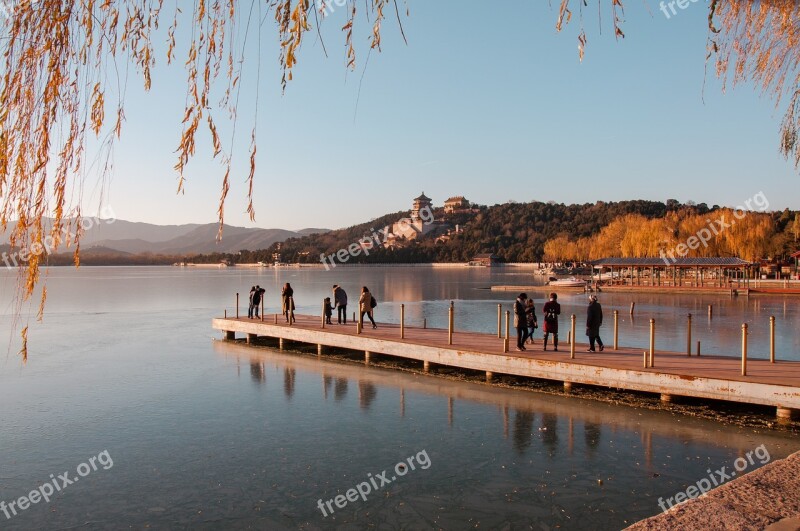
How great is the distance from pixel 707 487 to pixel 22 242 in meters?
9.25

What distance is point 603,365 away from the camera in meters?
14.4

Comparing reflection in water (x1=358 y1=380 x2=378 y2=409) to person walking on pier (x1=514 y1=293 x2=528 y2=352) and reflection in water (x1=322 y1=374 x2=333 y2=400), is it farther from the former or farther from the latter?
person walking on pier (x1=514 y1=293 x2=528 y2=352)

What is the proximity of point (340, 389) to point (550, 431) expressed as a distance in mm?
6311

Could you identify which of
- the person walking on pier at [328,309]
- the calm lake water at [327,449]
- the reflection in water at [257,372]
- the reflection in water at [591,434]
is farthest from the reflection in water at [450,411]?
the person walking on pier at [328,309]

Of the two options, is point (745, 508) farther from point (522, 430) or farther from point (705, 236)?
point (705, 236)

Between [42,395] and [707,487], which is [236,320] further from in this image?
[707,487]

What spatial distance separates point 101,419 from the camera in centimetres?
1329

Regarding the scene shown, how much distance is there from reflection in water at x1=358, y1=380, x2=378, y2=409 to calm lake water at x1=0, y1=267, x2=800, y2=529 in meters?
0.06

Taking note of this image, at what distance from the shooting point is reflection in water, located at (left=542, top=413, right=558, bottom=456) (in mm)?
11164

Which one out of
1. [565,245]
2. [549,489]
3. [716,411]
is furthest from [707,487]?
[565,245]

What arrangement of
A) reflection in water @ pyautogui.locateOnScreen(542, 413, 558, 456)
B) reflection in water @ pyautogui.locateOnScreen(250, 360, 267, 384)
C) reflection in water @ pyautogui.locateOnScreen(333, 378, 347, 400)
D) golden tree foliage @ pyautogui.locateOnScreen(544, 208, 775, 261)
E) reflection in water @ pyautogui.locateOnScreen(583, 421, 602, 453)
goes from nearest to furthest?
reflection in water @ pyautogui.locateOnScreen(583, 421, 602, 453), reflection in water @ pyautogui.locateOnScreen(542, 413, 558, 456), reflection in water @ pyautogui.locateOnScreen(333, 378, 347, 400), reflection in water @ pyautogui.locateOnScreen(250, 360, 267, 384), golden tree foliage @ pyautogui.locateOnScreen(544, 208, 775, 261)

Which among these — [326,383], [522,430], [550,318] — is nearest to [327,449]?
[522,430]

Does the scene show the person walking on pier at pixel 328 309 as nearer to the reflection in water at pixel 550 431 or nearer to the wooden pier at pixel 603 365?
the wooden pier at pixel 603 365

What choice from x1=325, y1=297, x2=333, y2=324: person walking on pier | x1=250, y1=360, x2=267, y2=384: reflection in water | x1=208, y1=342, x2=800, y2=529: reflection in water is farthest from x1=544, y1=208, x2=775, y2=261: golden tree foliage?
x1=208, y1=342, x2=800, y2=529: reflection in water
